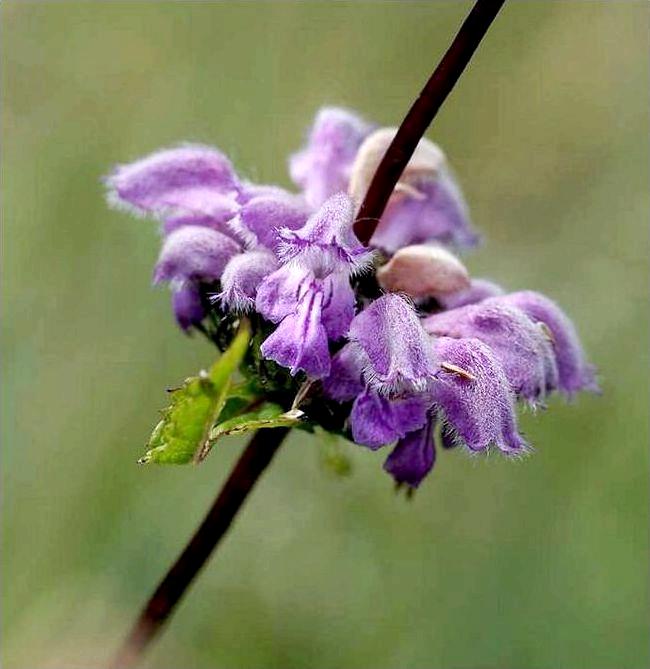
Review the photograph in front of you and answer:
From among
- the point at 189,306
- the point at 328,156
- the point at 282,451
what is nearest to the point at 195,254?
the point at 189,306

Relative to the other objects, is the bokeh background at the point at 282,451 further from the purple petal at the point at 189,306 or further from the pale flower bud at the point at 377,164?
the pale flower bud at the point at 377,164

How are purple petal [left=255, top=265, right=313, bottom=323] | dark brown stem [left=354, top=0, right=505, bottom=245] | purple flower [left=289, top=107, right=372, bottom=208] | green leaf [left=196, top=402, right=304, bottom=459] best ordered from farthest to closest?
1. purple flower [left=289, top=107, right=372, bottom=208]
2. purple petal [left=255, top=265, right=313, bottom=323]
3. green leaf [left=196, top=402, right=304, bottom=459]
4. dark brown stem [left=354, top=0, right=505, bottom=245]

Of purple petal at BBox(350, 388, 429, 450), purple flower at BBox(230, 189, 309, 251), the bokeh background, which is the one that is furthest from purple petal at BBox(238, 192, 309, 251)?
the bokeh background

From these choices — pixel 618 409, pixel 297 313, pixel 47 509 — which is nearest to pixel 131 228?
pixel 47 509

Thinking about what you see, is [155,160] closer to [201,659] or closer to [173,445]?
[173,445]

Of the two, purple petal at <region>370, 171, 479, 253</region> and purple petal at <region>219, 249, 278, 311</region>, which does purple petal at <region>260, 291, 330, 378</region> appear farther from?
purple petal at <region>370, 171, 479, 253</region>

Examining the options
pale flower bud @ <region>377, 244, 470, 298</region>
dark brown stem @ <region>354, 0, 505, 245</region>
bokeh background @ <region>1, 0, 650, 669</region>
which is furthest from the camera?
bokeh background @ <region>1, 0, 650, 669</region>
